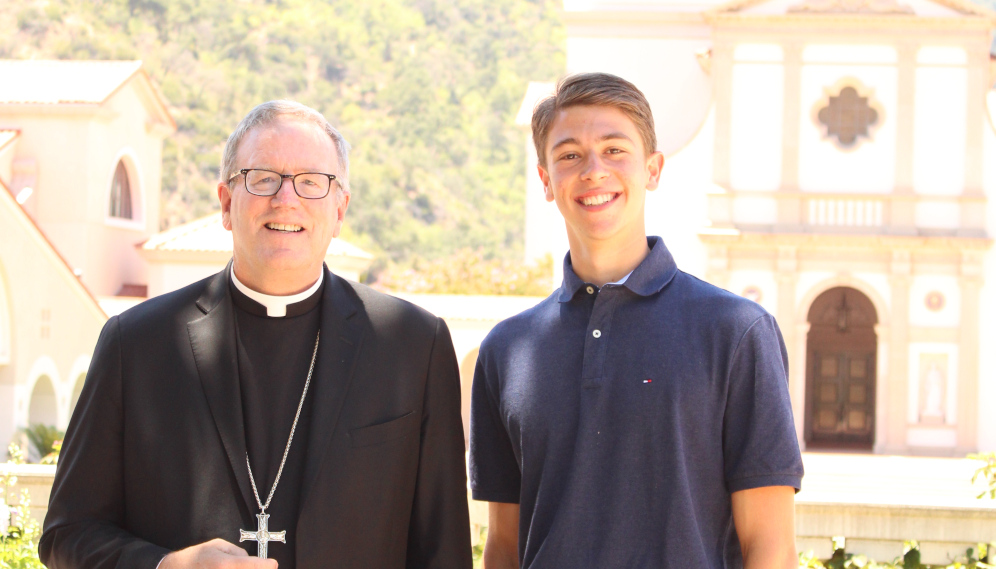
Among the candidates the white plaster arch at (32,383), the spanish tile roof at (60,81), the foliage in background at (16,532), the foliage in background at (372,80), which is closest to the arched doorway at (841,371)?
the white plaster arch at (32,383)

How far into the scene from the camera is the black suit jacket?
2.71 m

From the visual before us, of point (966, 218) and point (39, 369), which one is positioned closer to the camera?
point (39, 369)

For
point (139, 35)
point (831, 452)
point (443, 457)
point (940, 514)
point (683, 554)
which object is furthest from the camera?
point (139, 35)

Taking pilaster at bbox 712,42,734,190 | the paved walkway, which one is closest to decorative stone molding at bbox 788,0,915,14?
pilaster at bbox 712,42,734,190

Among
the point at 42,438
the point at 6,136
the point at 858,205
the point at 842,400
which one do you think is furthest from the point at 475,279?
the point at 42,438

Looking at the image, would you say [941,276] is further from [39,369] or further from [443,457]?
[443,457]

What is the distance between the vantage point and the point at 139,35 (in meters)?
62.2

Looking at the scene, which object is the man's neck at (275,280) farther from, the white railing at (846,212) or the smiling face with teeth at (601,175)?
the white railing at (846,212)

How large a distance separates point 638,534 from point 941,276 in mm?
19231

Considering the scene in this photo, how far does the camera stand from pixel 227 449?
2.70 m

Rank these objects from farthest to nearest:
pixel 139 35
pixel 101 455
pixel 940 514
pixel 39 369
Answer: pixel 139 35 → pixel 39 369 → pixel 940 514 → pixel 101 455

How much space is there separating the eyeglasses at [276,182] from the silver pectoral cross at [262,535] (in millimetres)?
823

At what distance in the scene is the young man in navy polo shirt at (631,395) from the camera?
2.52 meters

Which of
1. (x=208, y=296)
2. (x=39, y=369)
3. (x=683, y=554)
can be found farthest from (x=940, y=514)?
(x=39, y=369)
